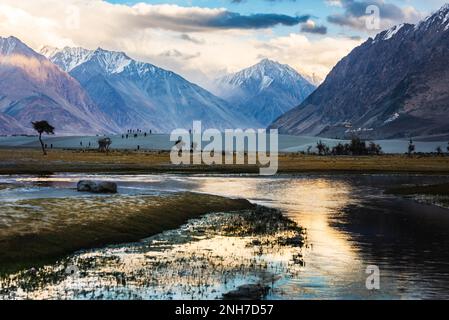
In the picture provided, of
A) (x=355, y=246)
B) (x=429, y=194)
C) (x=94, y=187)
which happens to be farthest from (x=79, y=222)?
(x=429, y=194)

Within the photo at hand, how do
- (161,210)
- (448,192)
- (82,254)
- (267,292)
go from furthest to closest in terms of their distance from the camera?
1. (448,192)
2. (161,210)
3. (82,254)
4. (267,292)

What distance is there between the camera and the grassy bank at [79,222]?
37.0 meters

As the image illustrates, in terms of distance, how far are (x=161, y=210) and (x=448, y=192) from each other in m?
42.3

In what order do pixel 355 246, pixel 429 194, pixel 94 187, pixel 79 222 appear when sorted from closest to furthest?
pixel 355 246, pixel 79 222, pixel 94 187, pixel 429 194

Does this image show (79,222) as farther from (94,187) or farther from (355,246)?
(94,187)

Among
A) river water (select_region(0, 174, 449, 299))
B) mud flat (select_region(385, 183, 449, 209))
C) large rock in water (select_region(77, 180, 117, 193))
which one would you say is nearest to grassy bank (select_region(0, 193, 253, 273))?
river water (select_region(0, 174, 449, 299))

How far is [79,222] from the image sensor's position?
4534 cm

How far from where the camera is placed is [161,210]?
5622 centimetres

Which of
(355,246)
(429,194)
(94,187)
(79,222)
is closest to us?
(355,246)

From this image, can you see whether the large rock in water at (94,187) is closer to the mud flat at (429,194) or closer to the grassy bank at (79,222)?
the grassy bank at (79,222)

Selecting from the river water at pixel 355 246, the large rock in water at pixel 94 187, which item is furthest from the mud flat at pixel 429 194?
the large rock in water at pixel 94 187
